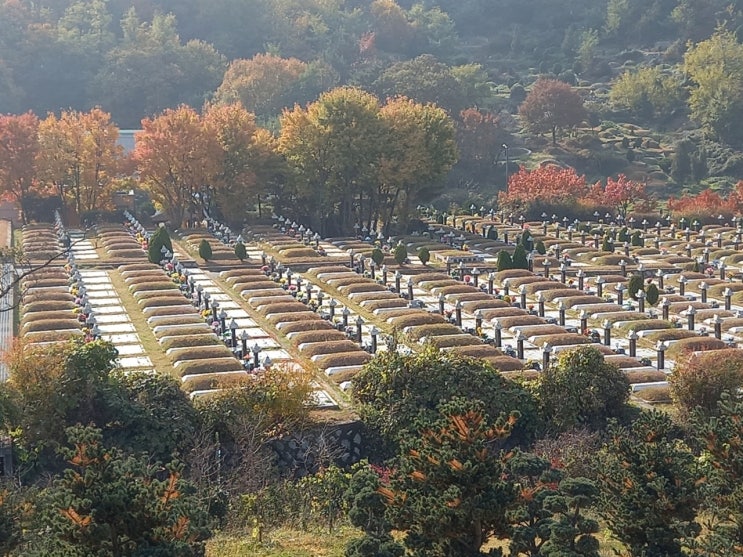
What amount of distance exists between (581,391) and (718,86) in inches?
3017

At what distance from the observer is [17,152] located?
6681 centimetres

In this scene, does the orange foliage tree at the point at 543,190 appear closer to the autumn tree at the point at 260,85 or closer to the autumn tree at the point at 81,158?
the autumn tree at the point at 81,158

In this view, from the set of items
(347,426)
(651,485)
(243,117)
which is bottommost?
(347,426)

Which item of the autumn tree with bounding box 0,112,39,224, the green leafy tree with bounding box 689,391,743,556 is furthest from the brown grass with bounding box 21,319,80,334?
the autumn tree with bounding box 0,112,39,224

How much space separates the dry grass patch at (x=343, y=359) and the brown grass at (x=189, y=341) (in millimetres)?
4248

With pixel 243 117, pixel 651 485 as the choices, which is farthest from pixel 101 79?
pixel 651 485

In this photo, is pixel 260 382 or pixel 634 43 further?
pixel 634 43

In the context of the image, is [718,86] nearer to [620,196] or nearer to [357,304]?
[620,196]

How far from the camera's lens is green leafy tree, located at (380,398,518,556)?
15.3 metres

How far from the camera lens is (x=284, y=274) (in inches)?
2003

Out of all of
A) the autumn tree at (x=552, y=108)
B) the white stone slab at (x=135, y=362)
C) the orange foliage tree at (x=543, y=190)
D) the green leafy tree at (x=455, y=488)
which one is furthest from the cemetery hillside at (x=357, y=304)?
the white stone slab at (x=135, y=362)

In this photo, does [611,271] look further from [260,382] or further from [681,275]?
[260,382]

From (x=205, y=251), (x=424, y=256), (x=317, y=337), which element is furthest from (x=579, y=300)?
(x=205, y=251)

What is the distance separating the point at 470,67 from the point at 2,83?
46218mm
